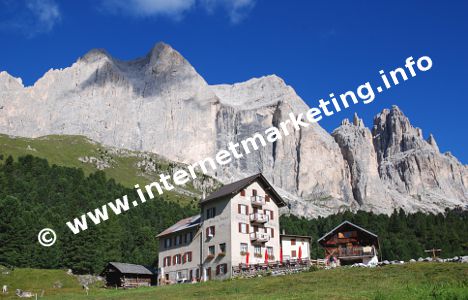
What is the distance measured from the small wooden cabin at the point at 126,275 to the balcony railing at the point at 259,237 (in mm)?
19563

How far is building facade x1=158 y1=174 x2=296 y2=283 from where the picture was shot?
237 ft

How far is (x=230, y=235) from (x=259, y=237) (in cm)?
450

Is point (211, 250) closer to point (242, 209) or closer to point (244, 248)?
point (244, 248)

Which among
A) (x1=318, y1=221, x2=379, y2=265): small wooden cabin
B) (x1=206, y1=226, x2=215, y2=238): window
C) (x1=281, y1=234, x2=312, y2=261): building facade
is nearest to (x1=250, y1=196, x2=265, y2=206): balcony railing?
(x1=206, y1=226, x2=215, y2=238): window

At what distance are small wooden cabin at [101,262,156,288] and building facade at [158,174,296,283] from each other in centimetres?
439

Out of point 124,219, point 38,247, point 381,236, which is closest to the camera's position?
point 38,247

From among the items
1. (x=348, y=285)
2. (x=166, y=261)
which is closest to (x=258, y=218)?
(x=166, y=261)

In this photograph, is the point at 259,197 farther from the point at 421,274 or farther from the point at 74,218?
the point at 74,218

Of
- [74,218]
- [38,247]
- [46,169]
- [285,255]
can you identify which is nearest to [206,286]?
[285,255]

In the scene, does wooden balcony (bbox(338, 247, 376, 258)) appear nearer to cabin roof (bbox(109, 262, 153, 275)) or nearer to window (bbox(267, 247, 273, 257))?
window (bbox(267, 247, 273, 257))

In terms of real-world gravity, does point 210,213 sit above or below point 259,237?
above

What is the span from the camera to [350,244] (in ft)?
251

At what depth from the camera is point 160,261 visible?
85.2m

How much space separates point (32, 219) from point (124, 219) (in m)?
31.9
